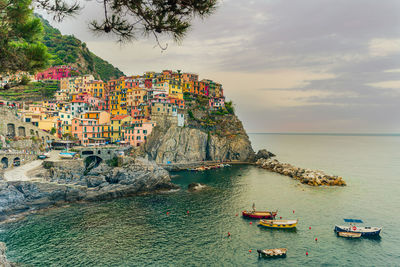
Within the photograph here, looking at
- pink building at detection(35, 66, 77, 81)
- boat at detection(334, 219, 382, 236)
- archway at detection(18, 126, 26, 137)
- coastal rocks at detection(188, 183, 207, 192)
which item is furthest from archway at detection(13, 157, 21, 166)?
pink building at detection(35, 66, 77, 81)

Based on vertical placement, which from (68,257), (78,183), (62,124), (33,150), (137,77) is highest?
(137,77)

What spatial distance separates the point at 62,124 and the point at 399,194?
A: 89634 millimetres

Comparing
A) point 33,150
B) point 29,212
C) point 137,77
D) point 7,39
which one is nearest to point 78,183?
point 29,212

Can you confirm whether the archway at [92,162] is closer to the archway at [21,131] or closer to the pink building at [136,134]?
the pink building at [136,134]

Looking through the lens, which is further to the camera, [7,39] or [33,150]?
[33,150]

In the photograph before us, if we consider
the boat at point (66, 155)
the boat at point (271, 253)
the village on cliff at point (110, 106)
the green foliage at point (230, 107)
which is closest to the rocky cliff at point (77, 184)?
the boat at point (66, 155)

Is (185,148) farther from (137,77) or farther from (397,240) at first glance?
(397,240)

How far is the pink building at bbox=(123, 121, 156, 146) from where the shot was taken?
76.3 metres

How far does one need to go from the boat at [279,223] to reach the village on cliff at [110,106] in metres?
50.7

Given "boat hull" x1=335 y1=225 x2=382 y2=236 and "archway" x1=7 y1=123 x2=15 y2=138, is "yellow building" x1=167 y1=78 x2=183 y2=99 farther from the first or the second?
"boat hull" x1=335 y1=225 x2=382 y2=236

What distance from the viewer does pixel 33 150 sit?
55062mm

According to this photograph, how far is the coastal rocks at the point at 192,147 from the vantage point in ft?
257

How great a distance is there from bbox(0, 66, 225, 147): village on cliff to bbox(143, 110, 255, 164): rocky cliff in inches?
156

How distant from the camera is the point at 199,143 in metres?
86.8
